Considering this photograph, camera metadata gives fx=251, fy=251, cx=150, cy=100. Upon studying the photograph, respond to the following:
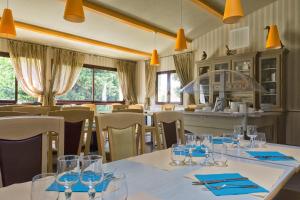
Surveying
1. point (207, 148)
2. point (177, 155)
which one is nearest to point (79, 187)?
point (177, 155)

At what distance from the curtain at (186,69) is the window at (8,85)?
402 centimetres

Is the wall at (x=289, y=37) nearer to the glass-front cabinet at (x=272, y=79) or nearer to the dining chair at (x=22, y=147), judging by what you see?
the glass-front cabinet at (x=272, y=79)

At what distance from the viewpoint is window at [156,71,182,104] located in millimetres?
7285

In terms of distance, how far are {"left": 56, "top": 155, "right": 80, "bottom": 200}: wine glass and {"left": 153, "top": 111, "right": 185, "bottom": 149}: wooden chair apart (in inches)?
40.9

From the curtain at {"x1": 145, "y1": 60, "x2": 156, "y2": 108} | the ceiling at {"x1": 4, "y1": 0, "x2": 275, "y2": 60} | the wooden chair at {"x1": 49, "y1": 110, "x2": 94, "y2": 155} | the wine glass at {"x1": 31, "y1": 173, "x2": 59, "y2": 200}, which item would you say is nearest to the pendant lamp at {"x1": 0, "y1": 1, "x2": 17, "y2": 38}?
the wooden chair at {"x1": 49, "y1": 110, "x2": 94, "y2": 155}

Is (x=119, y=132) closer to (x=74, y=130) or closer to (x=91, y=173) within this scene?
Answer: (x=91, y=173)

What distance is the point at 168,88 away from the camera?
7.51 m

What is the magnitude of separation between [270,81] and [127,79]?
15.0 feet

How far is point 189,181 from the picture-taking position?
38.0 inches

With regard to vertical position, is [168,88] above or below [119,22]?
below

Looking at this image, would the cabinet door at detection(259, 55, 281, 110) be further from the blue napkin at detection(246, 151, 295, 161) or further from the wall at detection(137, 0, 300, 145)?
the blue napkin at detection(246, 151, 295, 161)

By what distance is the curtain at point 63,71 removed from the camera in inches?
249

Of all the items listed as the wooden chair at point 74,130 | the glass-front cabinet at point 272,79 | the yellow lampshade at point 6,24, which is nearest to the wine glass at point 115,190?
the wooden chair at point 74,130

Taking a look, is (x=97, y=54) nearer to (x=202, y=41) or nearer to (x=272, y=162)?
(x=202, y=41)
